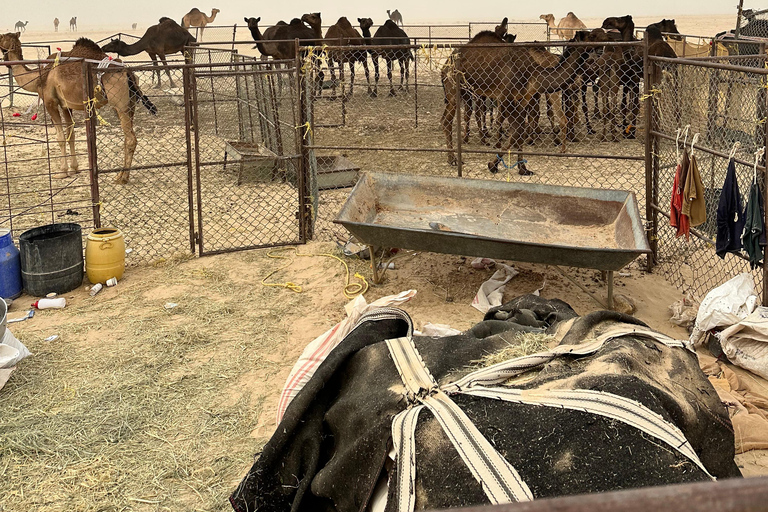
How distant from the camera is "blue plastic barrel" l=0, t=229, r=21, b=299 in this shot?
243 inches

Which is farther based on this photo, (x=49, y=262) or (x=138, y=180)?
(x=138, y=180)

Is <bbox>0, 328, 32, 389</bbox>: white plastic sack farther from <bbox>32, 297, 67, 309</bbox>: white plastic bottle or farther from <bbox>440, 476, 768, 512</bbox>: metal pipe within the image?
<bbox>440, 476, 768, 512</bbox>: metal pipe

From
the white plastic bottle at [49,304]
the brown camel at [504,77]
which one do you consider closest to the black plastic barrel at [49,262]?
the white plastic bottle at [49,304]

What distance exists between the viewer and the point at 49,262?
624 cm

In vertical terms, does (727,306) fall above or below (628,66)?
below

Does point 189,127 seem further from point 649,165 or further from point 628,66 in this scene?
point 628,66

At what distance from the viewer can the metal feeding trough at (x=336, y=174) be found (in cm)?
969

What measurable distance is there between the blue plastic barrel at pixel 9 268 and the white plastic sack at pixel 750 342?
5.89m

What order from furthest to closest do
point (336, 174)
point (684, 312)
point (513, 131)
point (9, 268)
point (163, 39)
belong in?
point (163, 39), point (513, 131), point (336, 174), point (9, 268), point (684, 312)

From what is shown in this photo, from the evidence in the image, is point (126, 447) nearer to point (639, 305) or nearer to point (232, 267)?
point (232, 267)

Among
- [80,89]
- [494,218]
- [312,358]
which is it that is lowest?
[312,358]

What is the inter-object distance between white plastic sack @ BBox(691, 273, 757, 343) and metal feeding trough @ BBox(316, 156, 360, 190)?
576 cm

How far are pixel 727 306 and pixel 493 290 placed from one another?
1.92 metres

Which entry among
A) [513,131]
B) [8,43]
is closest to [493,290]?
[513,131]
